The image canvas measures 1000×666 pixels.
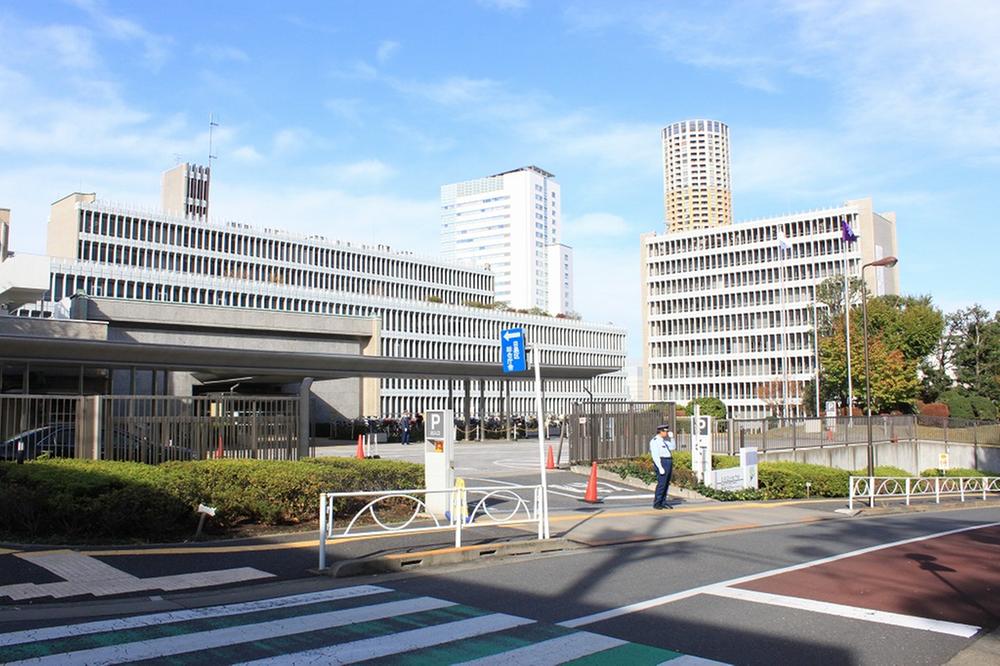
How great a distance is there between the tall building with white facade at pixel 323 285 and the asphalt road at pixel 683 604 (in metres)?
63.4

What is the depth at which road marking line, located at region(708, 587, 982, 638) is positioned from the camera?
321 inches

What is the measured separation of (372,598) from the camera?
916cm

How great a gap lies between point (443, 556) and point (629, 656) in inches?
194

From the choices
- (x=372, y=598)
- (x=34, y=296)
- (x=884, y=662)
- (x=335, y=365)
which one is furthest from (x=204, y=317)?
(x=884, y=662)

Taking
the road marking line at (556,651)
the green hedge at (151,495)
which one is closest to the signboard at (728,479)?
the green hedge at (151,495)

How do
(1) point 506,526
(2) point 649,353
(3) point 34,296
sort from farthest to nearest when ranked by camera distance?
(2) point 649,353 → (3) point 34,296 → (1) point 506,526

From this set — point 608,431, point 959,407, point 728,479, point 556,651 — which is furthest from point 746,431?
point 959,407

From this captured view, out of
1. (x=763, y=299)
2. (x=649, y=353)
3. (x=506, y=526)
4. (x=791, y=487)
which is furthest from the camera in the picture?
(x=649, y=353)

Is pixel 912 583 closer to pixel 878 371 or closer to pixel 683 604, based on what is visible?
pixel 683 604

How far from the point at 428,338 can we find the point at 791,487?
275 feet

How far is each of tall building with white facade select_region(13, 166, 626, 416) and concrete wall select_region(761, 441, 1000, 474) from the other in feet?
136

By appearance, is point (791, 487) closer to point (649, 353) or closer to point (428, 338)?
point (428, 338)

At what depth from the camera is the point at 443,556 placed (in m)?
11.5

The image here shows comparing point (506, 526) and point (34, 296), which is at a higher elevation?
point (34, 296)
